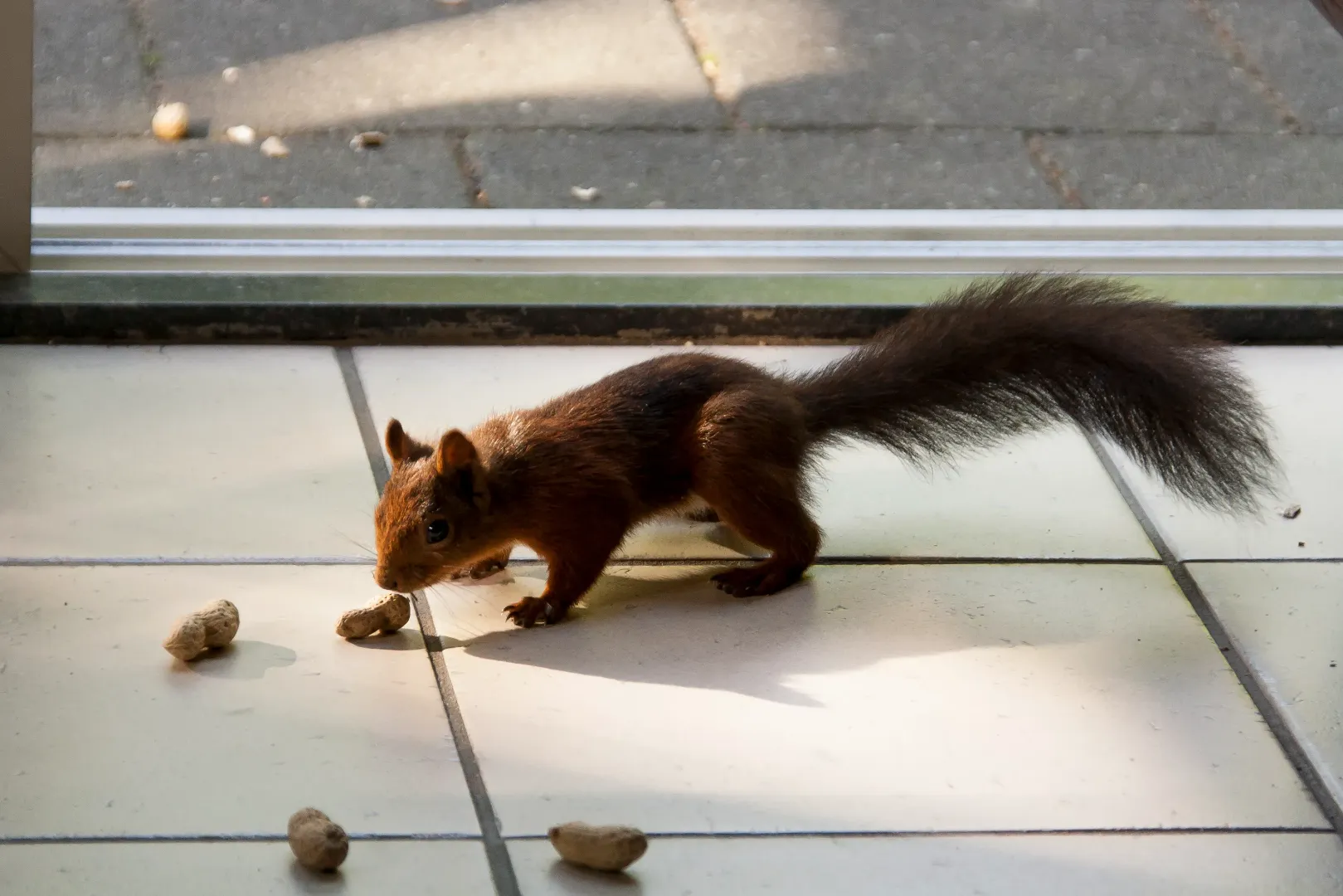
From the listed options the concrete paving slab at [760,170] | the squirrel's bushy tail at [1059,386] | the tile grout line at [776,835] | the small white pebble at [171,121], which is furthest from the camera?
the concrete paving slab at [760,170]

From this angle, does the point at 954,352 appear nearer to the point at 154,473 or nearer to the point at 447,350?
the point at 447,350

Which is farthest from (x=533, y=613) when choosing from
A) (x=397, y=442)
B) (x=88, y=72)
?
(x=88, y=72)

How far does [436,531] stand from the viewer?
1.88 meters

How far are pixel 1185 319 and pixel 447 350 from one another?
1.06 m

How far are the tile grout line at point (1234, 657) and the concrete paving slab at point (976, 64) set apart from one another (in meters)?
0.79

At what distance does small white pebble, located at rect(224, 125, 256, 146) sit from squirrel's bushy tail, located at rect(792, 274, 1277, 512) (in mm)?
1127

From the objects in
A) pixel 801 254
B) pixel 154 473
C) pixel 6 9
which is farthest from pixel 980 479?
pixel 6 9

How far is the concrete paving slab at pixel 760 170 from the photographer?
2.85 metres

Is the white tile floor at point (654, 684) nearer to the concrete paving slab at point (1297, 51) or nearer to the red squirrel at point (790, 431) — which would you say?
the red squirrel at point (790, 431)

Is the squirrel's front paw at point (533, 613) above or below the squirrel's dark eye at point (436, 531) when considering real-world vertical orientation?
below

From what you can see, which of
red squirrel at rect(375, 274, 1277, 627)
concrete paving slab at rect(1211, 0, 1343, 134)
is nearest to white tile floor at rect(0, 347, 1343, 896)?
red squirrel at rect(375, 274, 1277, 627)

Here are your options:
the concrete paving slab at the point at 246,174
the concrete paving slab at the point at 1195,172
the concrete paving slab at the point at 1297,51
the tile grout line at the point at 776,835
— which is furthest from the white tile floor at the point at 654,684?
the concrete paving slab at the point at 1297,51

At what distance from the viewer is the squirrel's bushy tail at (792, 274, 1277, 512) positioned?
6.57ft

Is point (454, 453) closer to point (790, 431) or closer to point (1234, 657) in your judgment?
point (790, 431)
